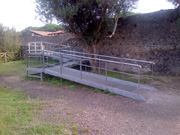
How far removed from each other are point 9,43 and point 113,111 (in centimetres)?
1330

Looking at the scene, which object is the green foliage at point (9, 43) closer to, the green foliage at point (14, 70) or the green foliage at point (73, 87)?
the green foliage at point (14, 70)

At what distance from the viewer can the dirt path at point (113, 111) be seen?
3.76m

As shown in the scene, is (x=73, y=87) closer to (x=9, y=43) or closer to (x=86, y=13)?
(x=86, y=13)

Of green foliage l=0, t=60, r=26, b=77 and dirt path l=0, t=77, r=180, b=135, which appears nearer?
dirt path l=0, t=77, r=180, b=135

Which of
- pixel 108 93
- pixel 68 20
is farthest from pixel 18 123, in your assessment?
pixel 68 20

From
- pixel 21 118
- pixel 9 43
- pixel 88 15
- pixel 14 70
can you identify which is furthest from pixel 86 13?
pixel 9 43

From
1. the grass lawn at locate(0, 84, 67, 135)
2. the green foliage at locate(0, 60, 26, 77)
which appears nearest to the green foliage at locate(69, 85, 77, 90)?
the grass lawn at locate(0, 84, 67, 135)

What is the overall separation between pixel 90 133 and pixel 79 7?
571cm

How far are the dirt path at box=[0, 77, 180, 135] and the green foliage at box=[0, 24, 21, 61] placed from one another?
9899 millimetres

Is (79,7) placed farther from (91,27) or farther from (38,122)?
(38,122)

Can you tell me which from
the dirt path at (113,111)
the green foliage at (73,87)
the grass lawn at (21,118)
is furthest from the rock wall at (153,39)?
the grass lawn at (21,118)

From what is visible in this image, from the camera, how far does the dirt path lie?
12.3ft

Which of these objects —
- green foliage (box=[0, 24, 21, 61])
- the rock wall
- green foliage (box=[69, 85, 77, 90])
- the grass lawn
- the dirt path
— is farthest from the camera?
green foliage (box=[0, 24, 21, 61])

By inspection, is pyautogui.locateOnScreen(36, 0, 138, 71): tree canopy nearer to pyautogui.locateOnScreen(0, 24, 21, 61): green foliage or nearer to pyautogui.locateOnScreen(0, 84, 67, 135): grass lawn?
pyautogui.locateOnScreen(0, 84, 67, 135): grass lawn
